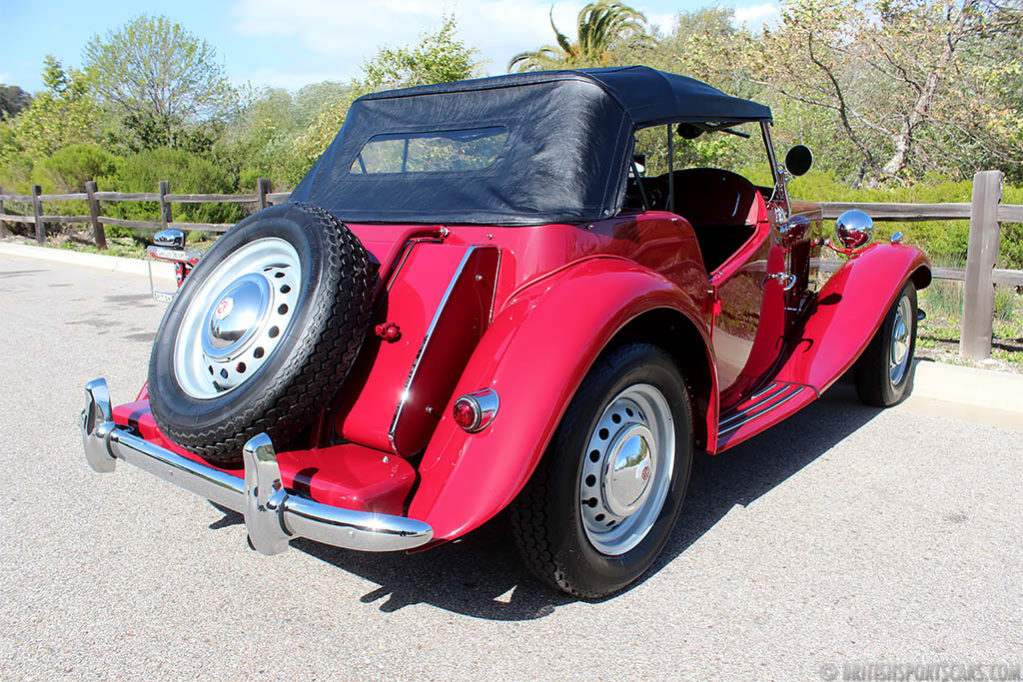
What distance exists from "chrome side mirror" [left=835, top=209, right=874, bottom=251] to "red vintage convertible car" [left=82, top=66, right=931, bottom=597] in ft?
4.61

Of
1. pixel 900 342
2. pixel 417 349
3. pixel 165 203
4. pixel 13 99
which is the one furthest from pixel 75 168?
pixel 13 99

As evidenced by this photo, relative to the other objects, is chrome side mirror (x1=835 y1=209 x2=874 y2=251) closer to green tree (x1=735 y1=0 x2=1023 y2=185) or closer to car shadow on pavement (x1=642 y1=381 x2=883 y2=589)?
car shadow on pavement (x1=642 y1=381 x2=883 y2=589)

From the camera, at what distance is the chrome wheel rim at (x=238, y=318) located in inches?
96.5

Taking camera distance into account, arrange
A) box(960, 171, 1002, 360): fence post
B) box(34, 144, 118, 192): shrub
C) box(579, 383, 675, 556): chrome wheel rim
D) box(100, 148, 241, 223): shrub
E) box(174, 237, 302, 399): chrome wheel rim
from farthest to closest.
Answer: box(34, 144, 118, 192): shrub → box(100, 148, 241, 223): shrub → box(960, 171, 1002, 360): fence post → box(579, 383, 675, 556): chrome wheel rim → box(174, 237, 302, 399): chrome wheel rim

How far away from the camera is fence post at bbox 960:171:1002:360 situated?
5.47 meters

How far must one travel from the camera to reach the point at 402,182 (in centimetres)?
331

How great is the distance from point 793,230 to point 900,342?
121cm

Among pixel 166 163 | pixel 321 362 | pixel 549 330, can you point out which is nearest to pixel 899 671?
pixel 549 330

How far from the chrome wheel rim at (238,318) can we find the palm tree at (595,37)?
2540cm

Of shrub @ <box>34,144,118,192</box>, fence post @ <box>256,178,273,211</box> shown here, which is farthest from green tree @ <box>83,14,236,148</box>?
fence post @ <box>256,178,273,211</box>

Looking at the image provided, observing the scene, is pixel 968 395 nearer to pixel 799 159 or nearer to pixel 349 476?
pixel 799 159

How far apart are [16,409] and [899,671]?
16.1ft

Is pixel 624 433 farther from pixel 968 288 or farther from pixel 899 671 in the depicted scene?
pixel 968 288

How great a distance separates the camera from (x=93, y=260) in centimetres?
1303
